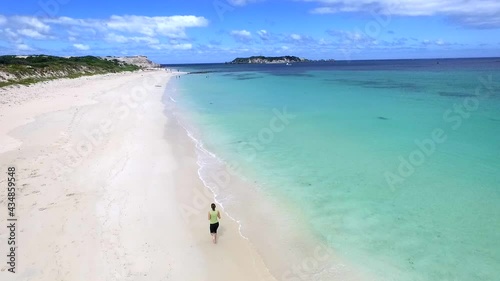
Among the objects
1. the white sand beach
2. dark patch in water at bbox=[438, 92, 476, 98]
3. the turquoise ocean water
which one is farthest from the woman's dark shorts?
dark patch in water at bbox=[438, 92, 476, 98]

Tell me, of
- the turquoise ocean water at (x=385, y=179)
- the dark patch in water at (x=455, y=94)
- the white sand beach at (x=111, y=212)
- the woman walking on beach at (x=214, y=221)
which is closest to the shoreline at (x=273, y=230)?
the turquoise ocean water at (x=385, y=179)

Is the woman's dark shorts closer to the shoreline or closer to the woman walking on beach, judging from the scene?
the woman walking on beach

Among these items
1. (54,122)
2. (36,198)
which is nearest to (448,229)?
(36,198)

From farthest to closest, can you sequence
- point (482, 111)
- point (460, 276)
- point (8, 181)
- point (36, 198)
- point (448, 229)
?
point (482, 111)
point (8, 181)
point (36, 198)
point (448, 229)
point (460, 276)

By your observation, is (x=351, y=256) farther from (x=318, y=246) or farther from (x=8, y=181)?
(x=8, y=181)

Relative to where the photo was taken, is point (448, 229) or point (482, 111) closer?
point (448, 229)

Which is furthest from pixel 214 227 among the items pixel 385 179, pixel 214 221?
pixel 385 179

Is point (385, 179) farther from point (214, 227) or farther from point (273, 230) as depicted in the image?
point (214, 227)

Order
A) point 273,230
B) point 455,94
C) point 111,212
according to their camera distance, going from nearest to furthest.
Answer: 1. point 273,230
2. point 111,212
3. point 455,94
